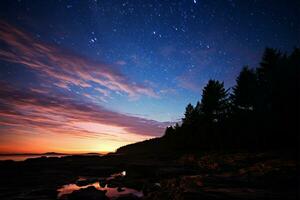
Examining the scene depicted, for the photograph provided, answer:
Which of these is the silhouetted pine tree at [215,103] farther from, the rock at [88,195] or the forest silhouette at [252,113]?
the rock at [88,195]

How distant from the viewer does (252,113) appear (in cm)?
3200

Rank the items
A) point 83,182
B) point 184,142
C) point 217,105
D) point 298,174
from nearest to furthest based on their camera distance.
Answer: point 298,174
point 83,182
point 217,105
point 184,142

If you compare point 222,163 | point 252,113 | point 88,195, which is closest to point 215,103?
point 252,113

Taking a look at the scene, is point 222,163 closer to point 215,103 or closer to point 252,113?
point 252,113

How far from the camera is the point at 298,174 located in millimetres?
13961

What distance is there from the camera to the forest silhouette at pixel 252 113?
82.8ft

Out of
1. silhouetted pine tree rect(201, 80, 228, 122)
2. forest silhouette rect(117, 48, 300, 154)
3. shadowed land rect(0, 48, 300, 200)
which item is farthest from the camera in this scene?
silhouetted pine tree rect(201, 80, 228, 122)

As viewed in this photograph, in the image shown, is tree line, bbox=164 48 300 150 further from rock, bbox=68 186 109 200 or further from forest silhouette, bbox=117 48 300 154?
rock, bbox=68 186 109 200

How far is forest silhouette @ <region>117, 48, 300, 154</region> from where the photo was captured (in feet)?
82.8

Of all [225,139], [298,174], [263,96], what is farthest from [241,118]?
[298,174]

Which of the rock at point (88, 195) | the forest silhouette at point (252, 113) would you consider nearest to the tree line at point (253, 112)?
the forest silhouette at point (252, 113)

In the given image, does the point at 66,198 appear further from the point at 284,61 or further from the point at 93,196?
the point at 284,61

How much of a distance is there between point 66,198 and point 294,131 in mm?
24306

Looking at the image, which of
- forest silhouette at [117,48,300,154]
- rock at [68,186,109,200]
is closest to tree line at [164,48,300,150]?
forest silhouette at [117,48,300,154]
